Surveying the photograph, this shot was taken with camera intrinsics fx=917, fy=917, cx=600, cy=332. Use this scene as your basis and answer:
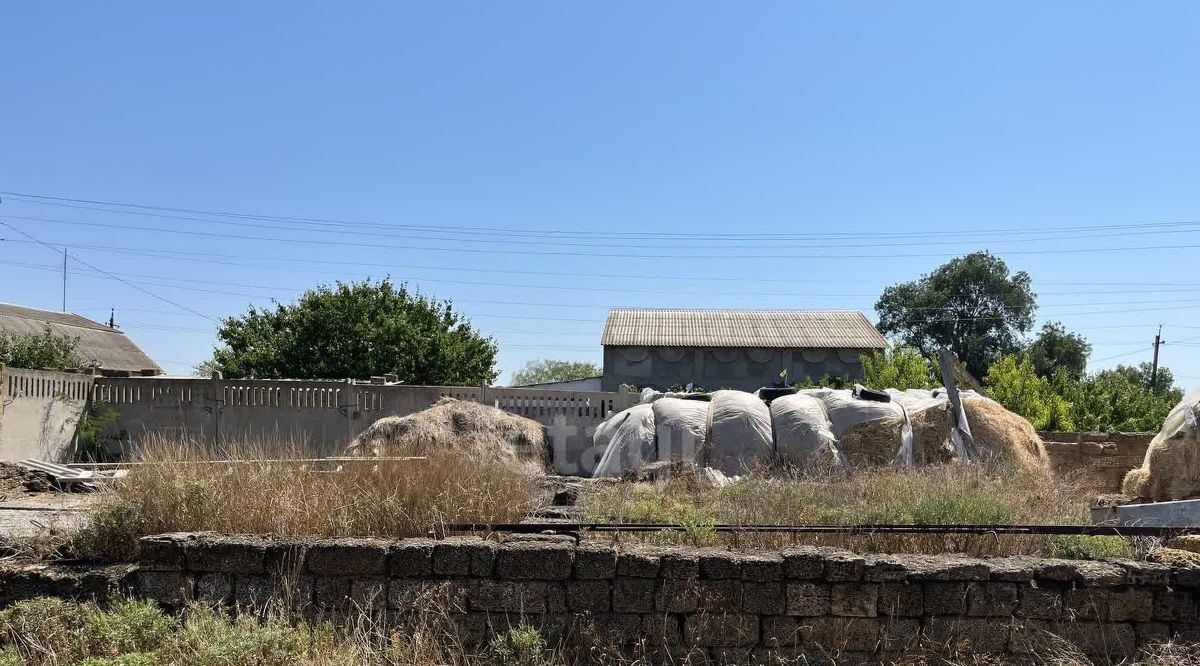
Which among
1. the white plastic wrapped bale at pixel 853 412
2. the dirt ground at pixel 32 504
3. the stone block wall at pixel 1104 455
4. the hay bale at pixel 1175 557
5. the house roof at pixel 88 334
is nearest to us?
the hay bale at pixel 1175 557

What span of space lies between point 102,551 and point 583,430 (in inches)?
374

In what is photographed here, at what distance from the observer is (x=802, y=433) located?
38.8 feet

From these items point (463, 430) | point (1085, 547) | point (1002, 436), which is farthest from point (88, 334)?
point (1085, 547)

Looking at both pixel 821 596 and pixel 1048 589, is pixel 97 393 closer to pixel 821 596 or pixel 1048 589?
pixel 821 596

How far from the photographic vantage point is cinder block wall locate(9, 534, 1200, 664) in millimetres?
5164

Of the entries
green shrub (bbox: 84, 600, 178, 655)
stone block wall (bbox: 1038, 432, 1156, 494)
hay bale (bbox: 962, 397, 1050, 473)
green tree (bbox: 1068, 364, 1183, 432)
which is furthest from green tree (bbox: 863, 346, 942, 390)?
green shrub (bbox: 84, 600, 178, 655)

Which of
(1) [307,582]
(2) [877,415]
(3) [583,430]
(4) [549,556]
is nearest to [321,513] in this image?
(1) [307,582]

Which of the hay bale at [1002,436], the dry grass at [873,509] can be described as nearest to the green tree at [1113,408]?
the hay bale at [1002,436]

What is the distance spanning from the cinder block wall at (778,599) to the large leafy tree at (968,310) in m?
43.8

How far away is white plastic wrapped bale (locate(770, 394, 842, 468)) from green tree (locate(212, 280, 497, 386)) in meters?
14.3

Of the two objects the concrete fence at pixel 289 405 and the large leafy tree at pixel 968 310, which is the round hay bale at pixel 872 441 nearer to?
the concrete fence at pixel 289 405

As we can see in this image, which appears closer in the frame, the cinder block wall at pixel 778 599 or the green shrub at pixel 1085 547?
the cinder block wall at pixel 778 599

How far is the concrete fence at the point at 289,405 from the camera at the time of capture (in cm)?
1493

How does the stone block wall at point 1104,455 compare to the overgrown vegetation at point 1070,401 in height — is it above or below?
below
